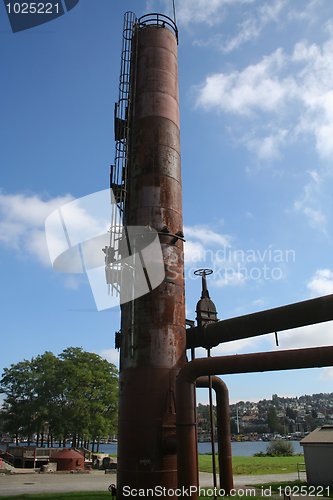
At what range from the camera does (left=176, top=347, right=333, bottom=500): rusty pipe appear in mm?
12117

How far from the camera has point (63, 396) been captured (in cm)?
5200

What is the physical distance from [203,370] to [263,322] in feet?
10.2

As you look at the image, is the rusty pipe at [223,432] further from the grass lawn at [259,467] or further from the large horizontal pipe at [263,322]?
the grass lawn at [259,467]

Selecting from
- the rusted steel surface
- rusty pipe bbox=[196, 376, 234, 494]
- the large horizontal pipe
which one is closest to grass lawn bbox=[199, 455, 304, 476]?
rusty pipe bbox=[196, 376, 234, 494]

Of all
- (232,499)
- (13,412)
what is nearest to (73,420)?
(13,412)

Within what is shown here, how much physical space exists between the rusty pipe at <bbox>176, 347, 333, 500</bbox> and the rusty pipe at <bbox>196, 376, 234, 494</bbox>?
3.42m

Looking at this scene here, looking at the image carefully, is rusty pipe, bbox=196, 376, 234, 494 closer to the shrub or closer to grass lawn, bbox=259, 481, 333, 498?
grass lawn, bbox=259, 481, 333, 498

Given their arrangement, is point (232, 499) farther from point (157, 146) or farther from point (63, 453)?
point (63, 453)

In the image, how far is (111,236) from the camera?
17.0 meters

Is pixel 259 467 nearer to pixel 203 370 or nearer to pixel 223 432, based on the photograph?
pixel 223 432

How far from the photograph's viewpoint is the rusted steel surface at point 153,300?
13633 millimetres

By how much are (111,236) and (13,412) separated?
47237 mm

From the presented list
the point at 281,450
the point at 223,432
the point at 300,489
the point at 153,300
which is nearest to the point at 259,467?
the point at 300,489

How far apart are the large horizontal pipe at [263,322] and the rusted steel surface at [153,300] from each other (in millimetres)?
1812
